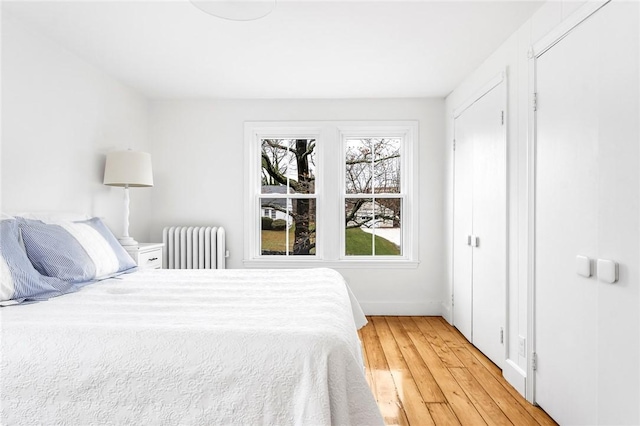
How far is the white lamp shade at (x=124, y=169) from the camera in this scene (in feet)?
10.4

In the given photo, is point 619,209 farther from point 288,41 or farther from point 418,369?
point 288,41

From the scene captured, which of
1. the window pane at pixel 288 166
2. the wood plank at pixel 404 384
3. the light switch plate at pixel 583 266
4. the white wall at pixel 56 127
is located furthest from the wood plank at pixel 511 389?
the white wall at pixel 56 127

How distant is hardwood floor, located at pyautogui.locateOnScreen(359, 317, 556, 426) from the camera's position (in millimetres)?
2113

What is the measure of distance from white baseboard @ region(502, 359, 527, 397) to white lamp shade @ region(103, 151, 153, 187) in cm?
327

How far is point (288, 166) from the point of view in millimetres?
4277

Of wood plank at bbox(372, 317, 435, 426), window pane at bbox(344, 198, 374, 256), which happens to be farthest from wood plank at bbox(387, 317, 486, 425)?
window pane at bbox(344, 198, 374, 256)

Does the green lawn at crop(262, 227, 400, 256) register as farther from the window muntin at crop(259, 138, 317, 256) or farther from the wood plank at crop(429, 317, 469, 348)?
the wood plank at crop(429, 317, 469, 348)

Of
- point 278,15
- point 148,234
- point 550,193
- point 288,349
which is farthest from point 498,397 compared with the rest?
point 148,234

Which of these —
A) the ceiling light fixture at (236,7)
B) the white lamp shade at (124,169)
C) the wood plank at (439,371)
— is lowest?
the wood plank at (439,371)

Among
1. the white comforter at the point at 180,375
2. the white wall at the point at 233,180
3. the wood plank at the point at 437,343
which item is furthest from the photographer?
the white wall at the point at 233,180

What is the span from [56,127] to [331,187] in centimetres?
254

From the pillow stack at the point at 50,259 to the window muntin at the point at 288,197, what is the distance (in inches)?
74.4

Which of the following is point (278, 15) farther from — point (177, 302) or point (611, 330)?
point (611, 330)

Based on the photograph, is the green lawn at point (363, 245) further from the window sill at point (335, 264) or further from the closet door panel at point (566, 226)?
the closet door panel at point (566, 226)
